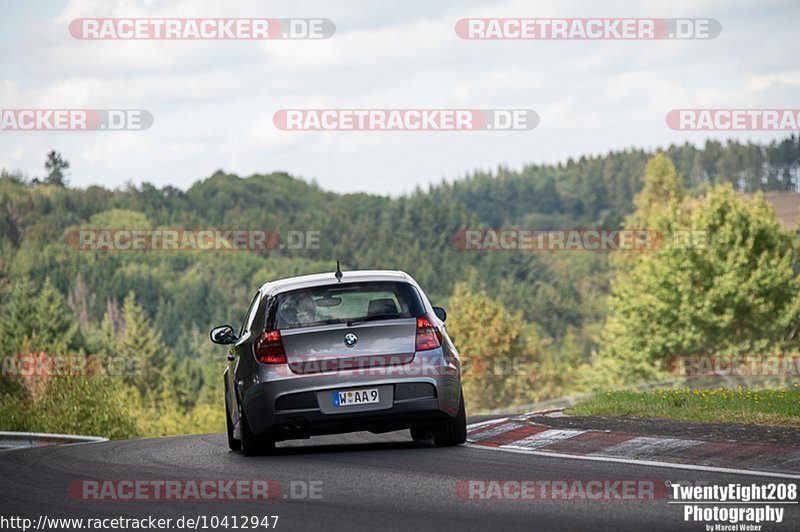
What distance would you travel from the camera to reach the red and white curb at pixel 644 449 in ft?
33.0

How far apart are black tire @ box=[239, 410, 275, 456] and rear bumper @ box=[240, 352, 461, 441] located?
297mm

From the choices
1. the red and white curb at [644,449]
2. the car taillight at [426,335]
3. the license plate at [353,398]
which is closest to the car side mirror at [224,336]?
the license plate at [353,398]

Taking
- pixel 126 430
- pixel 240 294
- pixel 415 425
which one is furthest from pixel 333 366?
pixel 240 294

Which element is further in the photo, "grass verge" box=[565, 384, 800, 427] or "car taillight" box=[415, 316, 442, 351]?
"grass verge" box=[565, 384, 800, 427]

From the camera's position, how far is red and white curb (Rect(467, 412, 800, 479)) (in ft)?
33.0

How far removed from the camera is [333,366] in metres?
12.0

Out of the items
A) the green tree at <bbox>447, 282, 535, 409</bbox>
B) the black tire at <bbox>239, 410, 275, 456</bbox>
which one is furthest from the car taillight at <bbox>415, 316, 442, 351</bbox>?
the green tree at <bbox>447, 282, 535, 409</bbox>

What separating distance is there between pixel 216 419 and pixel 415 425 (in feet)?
340

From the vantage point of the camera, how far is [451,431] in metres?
12.7

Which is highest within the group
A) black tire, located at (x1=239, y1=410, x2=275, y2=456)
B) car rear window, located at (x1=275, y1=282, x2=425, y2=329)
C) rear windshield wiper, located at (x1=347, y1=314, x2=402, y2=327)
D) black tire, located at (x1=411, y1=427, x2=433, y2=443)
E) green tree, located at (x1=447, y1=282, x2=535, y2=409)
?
car rear window, located at (x1=275, y1=282, x2=425, y2=329)

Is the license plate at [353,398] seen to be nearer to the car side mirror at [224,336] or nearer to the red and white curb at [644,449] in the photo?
the red and white curb at [644,449]

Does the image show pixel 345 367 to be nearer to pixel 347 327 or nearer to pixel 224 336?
pixel 347 327

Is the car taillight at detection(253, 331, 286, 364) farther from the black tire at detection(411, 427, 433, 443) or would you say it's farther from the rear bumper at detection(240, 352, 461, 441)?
the black tire at detection(411, 427, 433, 443)

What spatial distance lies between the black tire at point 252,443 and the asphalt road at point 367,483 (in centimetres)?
10
